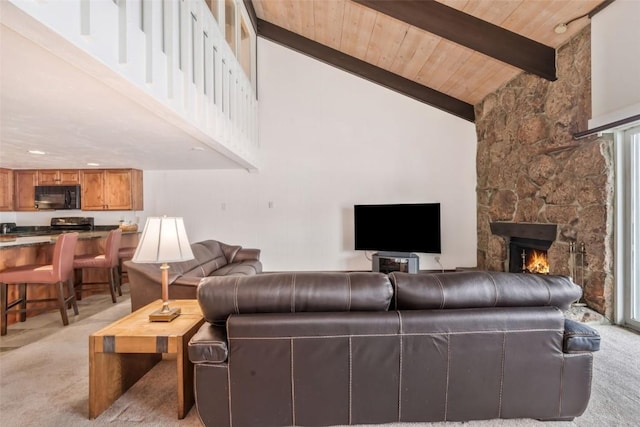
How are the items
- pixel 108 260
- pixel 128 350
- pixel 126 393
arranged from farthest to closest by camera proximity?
1. pixel 108 260
2. pixel 126 393
3. pixel 128 350

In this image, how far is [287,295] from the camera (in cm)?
155

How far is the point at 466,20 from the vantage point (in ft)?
11.5

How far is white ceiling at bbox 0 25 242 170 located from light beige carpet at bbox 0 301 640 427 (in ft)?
6.61

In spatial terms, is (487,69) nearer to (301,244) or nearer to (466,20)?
(466,20)

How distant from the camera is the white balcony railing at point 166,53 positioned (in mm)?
1556

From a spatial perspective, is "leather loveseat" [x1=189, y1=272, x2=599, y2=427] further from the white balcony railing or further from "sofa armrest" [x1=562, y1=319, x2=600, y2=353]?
the white balcony railing

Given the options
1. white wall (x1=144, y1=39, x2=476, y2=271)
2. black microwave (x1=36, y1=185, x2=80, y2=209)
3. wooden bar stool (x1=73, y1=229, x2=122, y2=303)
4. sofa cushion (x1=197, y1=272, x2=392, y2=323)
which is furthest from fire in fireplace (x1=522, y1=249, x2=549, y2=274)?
black microwave (x1=36, y1=185, x2=80, y2=209)

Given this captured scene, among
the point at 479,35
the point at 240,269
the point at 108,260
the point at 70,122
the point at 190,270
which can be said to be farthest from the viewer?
the point at 108,260

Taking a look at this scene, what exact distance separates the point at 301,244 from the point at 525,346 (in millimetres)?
4376

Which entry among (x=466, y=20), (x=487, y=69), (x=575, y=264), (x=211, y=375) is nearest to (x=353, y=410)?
(x=211, y=375)

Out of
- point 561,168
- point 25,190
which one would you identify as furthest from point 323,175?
point 25,190

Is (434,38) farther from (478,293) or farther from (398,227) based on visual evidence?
(478,293)

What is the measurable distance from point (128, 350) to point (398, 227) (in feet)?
13.5

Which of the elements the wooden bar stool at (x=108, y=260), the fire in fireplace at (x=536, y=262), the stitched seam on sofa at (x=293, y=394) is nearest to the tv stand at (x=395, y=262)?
the fire in fireplace at (x=536, y=262)
